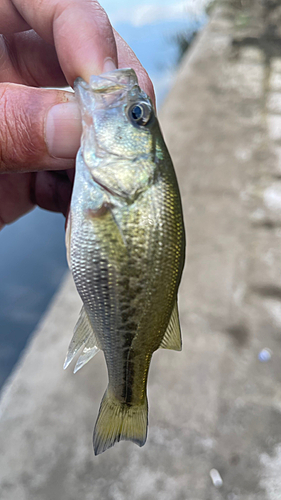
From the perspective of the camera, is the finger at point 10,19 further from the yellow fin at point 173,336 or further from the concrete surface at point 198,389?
the concrete surface at point 198,389

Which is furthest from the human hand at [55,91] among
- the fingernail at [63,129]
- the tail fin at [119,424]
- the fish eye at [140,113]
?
the tail fin at [119,424]

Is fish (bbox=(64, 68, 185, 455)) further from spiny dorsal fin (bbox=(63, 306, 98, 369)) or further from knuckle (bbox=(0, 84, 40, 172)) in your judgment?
knuckle (bbox=(0, 84, 40, 172))

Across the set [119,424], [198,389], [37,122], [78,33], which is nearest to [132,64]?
[78,33]

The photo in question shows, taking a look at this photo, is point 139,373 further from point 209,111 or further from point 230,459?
point 209,111

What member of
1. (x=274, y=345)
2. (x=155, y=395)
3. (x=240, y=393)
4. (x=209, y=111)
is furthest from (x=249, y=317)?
(x=209, y=111)

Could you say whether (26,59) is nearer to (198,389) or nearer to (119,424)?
(119,424)

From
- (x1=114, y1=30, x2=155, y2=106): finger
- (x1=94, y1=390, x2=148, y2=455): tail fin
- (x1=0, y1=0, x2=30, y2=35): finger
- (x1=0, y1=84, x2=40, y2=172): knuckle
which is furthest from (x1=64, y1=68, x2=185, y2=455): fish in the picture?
(x1=0, y1=0, x2=30, y2=35): finger

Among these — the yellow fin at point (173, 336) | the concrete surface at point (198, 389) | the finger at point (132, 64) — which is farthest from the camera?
the concrete surface at point (198, 389)
